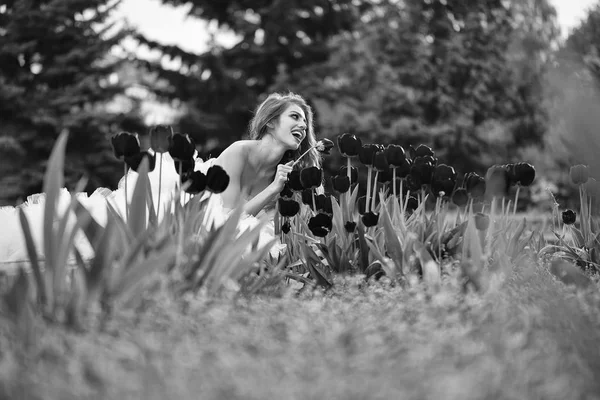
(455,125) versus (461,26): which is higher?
(461,26)

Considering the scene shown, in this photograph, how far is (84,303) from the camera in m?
1.99

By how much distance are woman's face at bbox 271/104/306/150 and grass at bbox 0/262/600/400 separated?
2.44 m

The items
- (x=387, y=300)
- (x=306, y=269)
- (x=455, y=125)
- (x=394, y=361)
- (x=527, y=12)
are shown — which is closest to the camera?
(x=394, y=361)

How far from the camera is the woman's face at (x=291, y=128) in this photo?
184 inches

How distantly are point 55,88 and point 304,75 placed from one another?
5.56 metres

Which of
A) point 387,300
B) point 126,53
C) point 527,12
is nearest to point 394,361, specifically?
→ point 387,300

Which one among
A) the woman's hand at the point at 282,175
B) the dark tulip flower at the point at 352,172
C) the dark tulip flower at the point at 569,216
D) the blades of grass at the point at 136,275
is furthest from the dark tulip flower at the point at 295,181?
the blades of grass at the point at 136,275

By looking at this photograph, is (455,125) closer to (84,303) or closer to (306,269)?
(306,269)

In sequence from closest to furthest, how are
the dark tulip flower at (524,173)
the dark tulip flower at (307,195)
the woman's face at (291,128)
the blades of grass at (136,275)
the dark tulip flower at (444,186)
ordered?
the blades of grass at (136,275), the dark tulip flower at (524,173), the dark tulip flower at (444,186), the dark tulip flower at (307,195), the woman's face at (291,128)

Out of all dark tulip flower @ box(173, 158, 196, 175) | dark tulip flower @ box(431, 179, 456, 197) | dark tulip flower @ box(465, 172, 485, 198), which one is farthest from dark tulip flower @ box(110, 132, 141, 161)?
dark tulip flower @ box(465, 172, 485, 198)

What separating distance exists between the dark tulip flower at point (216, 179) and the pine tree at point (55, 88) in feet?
36.9

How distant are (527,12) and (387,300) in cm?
1542

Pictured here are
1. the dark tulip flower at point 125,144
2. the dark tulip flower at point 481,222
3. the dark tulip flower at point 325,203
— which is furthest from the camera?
the dark tulip flower at point 325,203

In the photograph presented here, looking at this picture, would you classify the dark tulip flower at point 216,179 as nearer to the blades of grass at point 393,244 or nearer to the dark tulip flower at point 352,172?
the blades of grass at point 393,244
